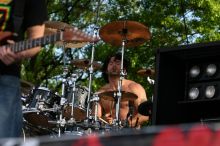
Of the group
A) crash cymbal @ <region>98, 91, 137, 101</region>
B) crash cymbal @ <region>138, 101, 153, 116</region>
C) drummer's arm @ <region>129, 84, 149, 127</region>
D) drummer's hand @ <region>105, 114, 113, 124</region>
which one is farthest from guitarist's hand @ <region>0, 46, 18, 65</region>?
drummer's arm @ <region>129, 84, 149, 127</region>

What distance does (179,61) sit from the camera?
5.65 meters

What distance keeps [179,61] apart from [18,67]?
7.35 feet

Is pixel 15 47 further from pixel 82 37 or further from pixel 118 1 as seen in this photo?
pixel 118 1

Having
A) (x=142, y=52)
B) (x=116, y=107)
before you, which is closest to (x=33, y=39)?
(x=116, y=107)

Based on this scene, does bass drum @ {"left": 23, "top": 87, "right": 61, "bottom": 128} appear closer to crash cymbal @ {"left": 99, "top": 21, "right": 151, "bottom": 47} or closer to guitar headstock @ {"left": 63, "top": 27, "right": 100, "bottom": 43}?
crash cymbal @ {"left": 99, "top": 21, "right": 151, "bottom": 47}

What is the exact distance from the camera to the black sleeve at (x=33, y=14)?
3816 mm

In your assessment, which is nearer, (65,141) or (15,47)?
(65,141)

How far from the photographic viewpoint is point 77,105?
877cm

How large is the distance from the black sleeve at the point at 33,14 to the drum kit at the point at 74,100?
429 centimetres

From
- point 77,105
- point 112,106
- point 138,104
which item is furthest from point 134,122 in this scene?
point 77,105

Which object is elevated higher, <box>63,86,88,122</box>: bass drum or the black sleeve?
the black sleeve

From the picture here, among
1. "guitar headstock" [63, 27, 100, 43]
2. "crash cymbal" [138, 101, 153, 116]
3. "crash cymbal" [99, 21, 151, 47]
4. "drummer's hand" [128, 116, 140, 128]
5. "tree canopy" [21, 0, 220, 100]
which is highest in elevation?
"tree canopy" [21, 0, 220, 100]

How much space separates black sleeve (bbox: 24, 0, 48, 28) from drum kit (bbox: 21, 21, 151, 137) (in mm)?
4294

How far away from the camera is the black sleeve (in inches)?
150
